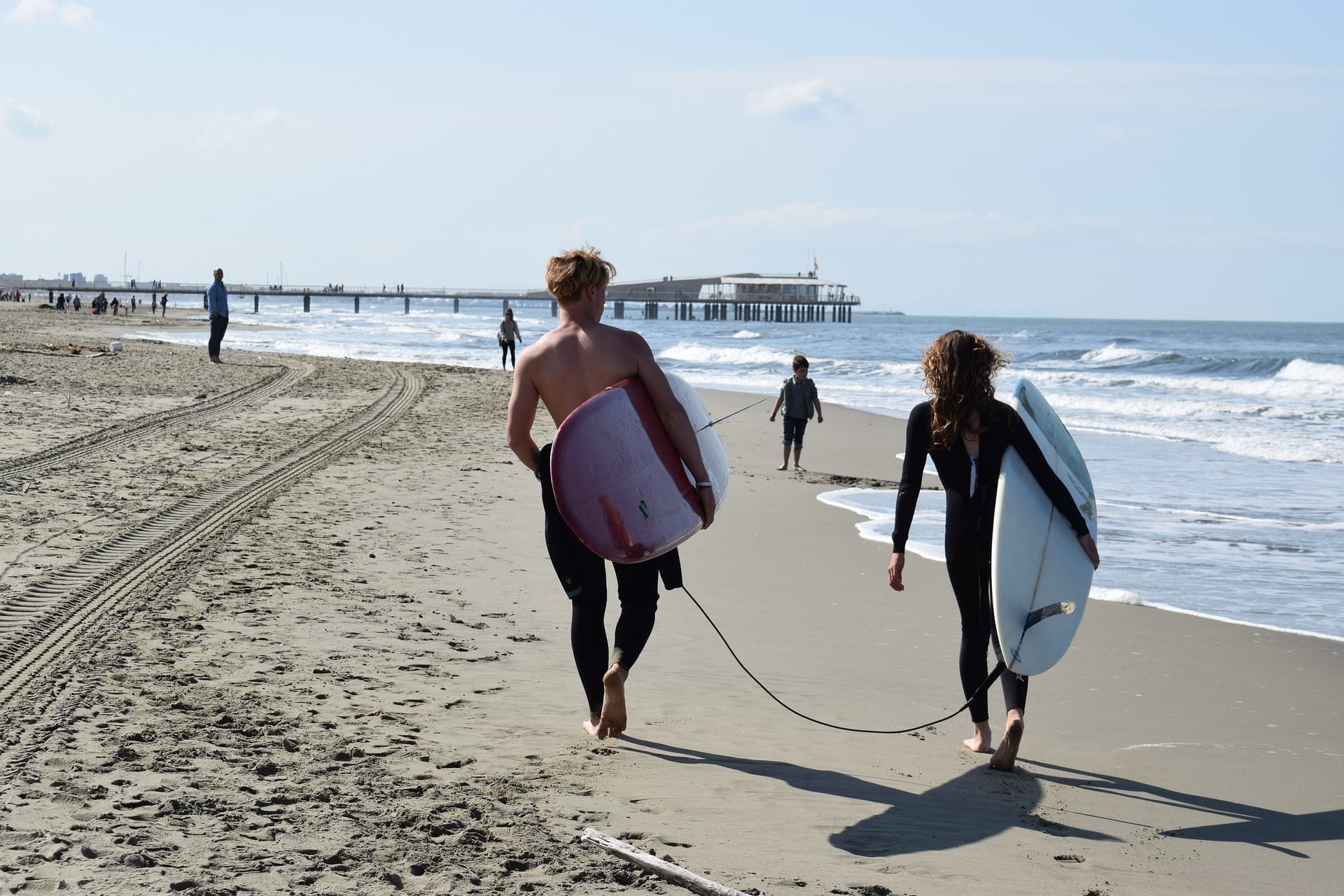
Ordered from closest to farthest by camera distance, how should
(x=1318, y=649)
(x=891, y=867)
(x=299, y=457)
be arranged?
1. (x=891, y=867)
2. (x=1318, y=649)
3. (x=299, y=457)

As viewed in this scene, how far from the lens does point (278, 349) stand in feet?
107

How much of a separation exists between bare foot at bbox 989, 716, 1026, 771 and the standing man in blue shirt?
17.6 meters

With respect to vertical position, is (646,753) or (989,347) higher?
(989,347)

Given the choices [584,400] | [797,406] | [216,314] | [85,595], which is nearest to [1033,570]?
[584,400]

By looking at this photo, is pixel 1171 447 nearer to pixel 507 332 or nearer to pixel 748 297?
pixel 507 332

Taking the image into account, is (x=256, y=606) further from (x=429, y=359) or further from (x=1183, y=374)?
(x=1183, y=374)

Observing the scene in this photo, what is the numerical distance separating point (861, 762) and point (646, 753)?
68 cm

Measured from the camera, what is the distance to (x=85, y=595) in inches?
199

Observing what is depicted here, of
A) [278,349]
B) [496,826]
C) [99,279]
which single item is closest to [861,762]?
[496,826]

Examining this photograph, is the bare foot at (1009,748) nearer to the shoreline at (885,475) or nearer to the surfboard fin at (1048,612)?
the surfboard fin at (1048,612)

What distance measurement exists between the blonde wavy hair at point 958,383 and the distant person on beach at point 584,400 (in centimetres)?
78

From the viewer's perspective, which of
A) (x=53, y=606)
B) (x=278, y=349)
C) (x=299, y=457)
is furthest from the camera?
(x=278, y=349)

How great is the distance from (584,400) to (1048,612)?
5.39ft

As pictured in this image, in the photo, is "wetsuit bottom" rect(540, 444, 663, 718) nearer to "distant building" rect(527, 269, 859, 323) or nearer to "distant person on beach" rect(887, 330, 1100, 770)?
"distant person on beach" rect(887, 330, 1100, 770)
